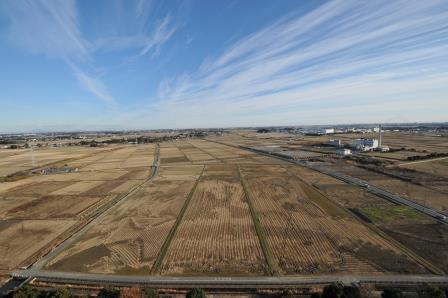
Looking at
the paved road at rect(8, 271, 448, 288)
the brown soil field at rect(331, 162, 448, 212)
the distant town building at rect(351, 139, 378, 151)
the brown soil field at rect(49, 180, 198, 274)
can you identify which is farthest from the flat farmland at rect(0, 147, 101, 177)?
the distant town building at rect(351, 139, 378, 151)

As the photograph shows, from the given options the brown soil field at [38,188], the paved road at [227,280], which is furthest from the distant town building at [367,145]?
the brown soil field at [38,188]

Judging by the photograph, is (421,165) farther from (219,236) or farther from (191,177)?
(219,236)

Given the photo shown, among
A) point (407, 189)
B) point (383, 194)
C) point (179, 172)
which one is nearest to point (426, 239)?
point (383, 194)

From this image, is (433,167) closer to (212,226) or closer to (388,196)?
(388,196)

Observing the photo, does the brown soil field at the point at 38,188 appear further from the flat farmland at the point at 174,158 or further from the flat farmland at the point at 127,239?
the flat farmland at the point at 174,158

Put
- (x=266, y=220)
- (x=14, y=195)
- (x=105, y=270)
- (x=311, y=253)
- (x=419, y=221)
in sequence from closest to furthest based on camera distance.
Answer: (x=105, y=270) → (x=311, y=253) → (x=419, y=221) → (x=266, y=220) → (x=14, y=195)

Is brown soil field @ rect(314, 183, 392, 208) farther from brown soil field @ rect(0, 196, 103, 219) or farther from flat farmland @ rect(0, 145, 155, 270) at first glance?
brown soil field @ rect(0, 196, 103, 219)

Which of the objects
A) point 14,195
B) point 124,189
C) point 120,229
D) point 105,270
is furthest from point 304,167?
point 14,195
